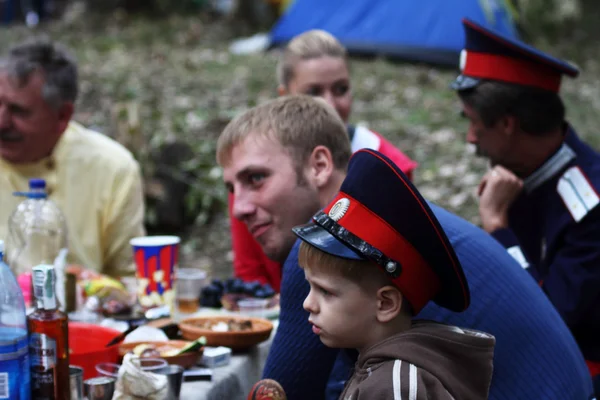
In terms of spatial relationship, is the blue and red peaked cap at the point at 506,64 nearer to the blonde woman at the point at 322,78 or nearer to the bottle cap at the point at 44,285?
the blonde woman at the point at 322,78

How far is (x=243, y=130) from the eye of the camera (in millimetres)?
2619

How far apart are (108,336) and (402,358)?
1069mm

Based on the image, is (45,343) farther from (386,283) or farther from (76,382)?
(386,283)

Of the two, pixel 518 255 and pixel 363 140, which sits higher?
pixel 363 140

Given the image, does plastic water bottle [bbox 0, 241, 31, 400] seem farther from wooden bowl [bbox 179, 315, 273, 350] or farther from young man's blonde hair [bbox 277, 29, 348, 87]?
young man's blonde hair [bbox 277, 29, 348, 87]

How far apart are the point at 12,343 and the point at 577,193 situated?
7.00ft

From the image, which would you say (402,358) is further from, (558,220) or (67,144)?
(67,144)

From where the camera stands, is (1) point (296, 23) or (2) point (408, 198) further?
(1) point (296, 23)

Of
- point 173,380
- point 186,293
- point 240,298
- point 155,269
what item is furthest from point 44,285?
point 240,298

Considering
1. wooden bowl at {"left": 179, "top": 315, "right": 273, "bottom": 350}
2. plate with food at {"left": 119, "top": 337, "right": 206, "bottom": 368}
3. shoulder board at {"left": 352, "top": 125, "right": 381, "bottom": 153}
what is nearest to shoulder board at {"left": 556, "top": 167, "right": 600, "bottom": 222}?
shoulder board at {"left": 352, "top": 125, "right": 381, "bottom": 153}

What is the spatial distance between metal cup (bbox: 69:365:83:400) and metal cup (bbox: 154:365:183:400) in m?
0.19

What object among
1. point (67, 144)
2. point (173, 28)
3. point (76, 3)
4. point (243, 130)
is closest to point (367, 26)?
point (173, 28)

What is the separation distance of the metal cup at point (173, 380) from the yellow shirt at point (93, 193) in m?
1.92

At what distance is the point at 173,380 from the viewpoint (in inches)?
83.4
